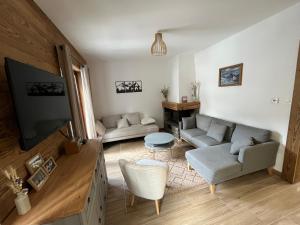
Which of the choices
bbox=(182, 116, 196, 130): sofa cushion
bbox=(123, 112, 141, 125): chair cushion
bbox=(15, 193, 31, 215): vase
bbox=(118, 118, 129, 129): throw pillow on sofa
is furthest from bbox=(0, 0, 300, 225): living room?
bbox=(123, 112, 141, 125): chair cushion

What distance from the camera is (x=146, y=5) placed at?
1658mm

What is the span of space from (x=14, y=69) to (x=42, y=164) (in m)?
0.82

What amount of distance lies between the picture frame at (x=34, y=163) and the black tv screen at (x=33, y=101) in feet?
0.63

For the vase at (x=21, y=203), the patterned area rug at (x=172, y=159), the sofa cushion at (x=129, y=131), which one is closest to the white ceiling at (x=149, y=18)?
the vase at (x=21, y=203)

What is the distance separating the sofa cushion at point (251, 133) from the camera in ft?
7.51

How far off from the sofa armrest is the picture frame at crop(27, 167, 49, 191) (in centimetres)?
232

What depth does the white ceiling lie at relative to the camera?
5.35ft

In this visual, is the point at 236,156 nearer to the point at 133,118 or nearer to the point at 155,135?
the point at 155,135

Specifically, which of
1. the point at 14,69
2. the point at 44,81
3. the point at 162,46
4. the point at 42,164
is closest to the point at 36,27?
the point at 44,81

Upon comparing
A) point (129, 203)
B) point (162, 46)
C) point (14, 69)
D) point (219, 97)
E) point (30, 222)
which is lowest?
point (129, 203)

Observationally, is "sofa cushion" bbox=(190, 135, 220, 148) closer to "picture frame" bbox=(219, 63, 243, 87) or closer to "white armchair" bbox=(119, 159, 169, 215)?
"picture frame" bbox=(219, 63, 243, 87)

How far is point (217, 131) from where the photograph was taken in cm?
297

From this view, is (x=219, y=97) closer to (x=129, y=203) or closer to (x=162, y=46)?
(x=162, y=46)

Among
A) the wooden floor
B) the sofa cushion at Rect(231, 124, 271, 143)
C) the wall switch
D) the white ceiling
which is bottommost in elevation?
the wooden floor
